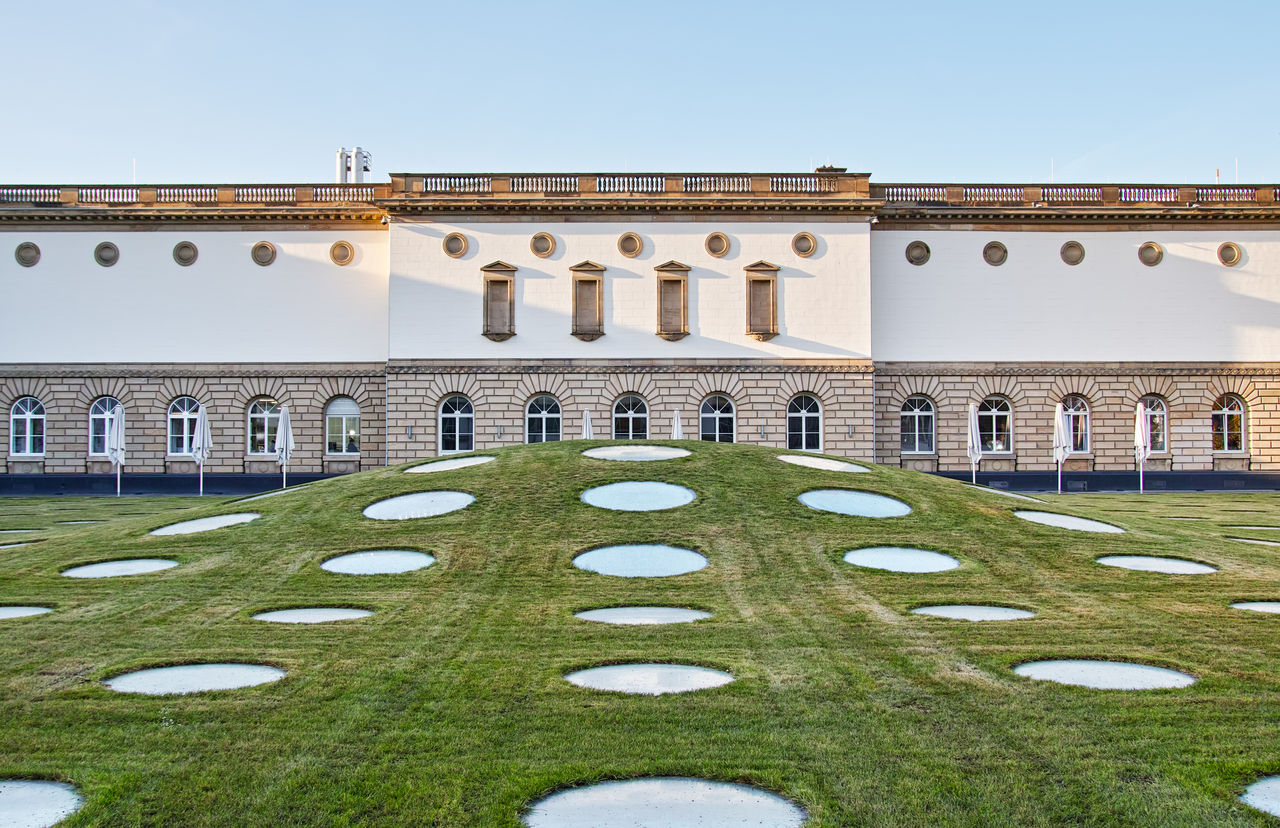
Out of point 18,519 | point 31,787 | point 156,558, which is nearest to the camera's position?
point 31,787

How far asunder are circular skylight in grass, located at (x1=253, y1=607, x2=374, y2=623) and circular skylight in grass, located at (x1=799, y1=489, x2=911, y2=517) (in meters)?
9.08

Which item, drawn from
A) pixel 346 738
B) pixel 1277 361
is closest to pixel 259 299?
pixel 346 738

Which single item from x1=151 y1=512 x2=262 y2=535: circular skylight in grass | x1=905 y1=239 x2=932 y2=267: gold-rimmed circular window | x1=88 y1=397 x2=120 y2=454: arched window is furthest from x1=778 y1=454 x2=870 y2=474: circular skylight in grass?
x1=88 y1=397 x2=120 y2=454: arched window

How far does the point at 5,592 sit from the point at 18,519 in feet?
52.9

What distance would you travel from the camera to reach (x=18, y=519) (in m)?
27.9

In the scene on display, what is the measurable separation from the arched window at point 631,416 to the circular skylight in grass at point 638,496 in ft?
81.7

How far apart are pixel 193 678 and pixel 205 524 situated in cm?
999

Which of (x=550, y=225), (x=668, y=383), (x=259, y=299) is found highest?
(x=550, y=225)

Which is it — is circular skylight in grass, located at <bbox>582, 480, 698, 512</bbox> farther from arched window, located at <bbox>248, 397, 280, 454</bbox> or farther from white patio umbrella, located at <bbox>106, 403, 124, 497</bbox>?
arched window, located at <bbox>248, 397, 280, 454</bbox>

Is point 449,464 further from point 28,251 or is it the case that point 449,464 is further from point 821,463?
point 28,251

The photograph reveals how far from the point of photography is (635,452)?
22.2 meters

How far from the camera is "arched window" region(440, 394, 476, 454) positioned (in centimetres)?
4412

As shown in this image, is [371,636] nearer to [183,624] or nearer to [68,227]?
[183,624]

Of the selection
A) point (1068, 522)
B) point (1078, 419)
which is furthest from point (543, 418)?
point (1068, 522)
